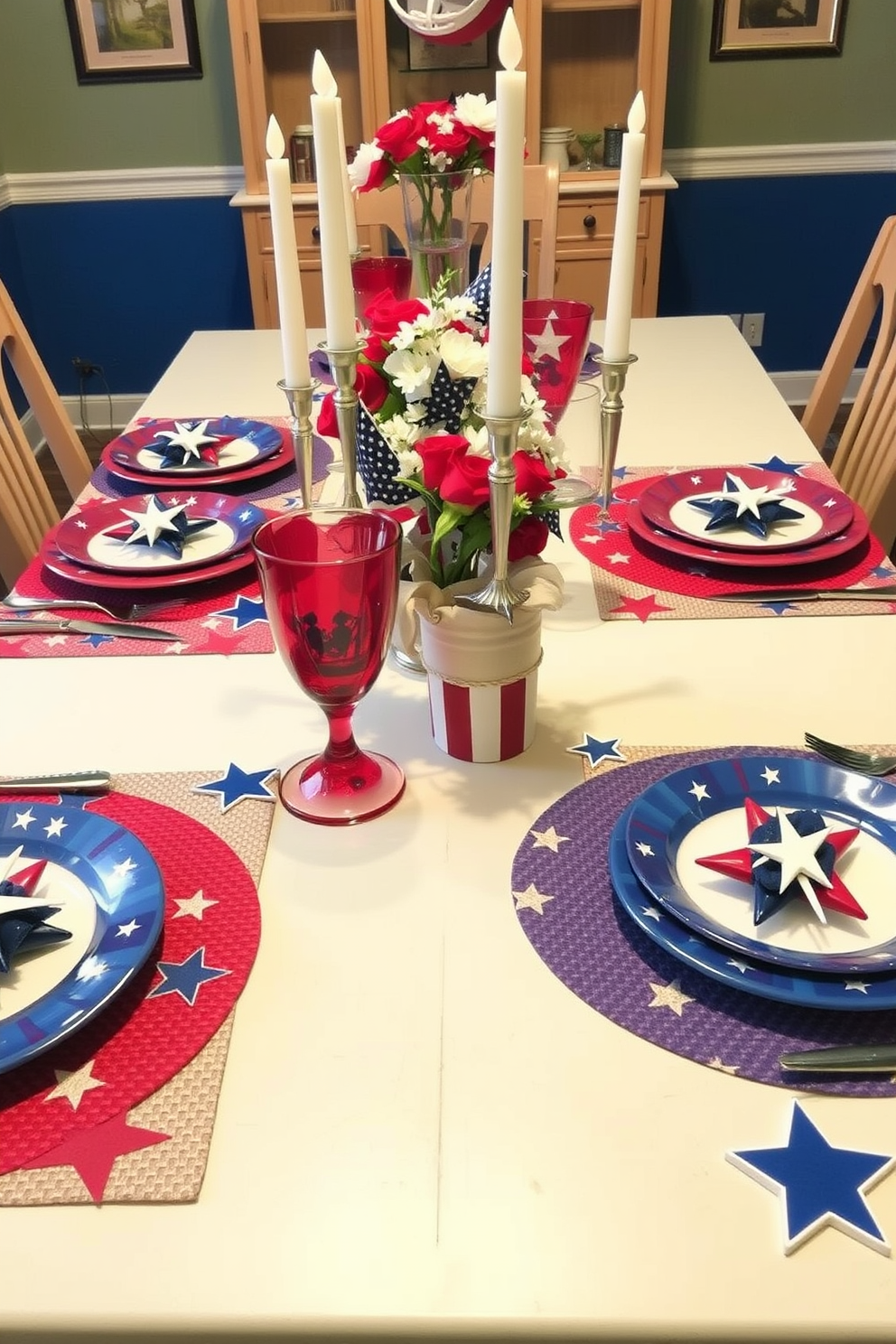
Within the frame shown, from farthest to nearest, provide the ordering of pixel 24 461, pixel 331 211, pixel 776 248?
pixel 776 248, pixel 24 461, pixel 331 211

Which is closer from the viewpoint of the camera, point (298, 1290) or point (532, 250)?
point (298, 1290)

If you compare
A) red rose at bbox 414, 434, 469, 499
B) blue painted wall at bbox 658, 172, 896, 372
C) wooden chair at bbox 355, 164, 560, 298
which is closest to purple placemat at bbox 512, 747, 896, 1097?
red rose at bbox 414, 434, 469, 499

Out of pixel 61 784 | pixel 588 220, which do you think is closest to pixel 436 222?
pixel 61 784

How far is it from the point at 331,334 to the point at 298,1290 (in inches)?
26.2

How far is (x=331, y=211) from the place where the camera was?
0.87 meters

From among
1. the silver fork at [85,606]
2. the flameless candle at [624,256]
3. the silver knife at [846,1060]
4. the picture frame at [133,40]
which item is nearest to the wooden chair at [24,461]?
the silver fork at [85,606]

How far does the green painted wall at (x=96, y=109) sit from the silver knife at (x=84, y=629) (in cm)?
275

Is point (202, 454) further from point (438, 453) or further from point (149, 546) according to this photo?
Result: point (438, 453)

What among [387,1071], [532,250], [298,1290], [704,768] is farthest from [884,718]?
[532,250]

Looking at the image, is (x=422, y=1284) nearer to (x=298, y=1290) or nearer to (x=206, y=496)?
(x=298, y=1290)

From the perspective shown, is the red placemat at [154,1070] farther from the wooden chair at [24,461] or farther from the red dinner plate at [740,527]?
the wooden chair at [24,461]

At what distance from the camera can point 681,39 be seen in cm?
322

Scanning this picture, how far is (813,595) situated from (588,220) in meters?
2.40

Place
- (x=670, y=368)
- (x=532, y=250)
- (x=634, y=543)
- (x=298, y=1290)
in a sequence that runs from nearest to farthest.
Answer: (x=298, y=1290), (x=634, y=543), (x=670, y=368), (x=532, y=250)
